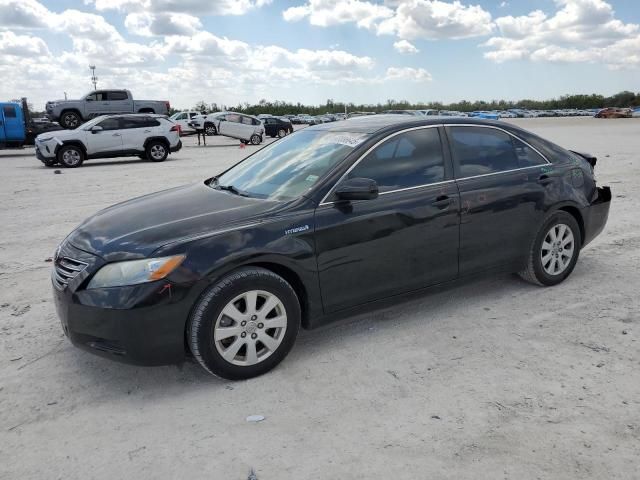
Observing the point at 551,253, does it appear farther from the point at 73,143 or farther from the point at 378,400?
the point at 73,143

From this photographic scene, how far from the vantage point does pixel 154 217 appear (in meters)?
3.81

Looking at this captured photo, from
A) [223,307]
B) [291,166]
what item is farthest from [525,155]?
[223,307]

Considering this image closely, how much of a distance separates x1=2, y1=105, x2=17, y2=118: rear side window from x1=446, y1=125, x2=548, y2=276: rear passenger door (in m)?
23.8

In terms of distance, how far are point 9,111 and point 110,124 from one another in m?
8.02

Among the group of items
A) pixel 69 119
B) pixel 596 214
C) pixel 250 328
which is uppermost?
pixel 69 119

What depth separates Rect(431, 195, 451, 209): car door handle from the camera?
4262 mm

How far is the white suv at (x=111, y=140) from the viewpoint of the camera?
17.3 m

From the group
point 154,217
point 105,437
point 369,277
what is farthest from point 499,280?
point 105,437

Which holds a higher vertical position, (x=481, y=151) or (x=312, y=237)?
(x=481, y=151)

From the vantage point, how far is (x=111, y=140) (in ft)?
60.1

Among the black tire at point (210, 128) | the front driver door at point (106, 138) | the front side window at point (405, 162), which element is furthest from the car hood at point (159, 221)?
the black tire at point (210, 128)

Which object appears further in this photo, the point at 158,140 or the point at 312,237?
the point at 158,140

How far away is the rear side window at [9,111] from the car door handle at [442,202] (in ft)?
78.7

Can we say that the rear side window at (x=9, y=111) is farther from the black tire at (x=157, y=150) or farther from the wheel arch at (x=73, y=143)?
the black tire at (x=157, y=150)
